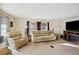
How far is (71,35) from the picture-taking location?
3.20m

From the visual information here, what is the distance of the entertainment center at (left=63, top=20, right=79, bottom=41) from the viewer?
9.59ft

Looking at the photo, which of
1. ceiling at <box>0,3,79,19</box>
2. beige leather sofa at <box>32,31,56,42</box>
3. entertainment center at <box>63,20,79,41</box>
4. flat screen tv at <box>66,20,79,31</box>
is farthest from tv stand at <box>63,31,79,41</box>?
ceiling at <box>0,3,79,19</box>

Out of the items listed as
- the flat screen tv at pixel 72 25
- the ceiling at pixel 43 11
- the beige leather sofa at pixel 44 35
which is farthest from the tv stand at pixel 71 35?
the ceiling at pixel 43 11

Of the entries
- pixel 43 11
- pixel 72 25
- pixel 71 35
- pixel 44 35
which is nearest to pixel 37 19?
pixel 43 11

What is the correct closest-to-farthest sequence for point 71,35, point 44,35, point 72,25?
point 72,25 < point 71,35 < point 44,35

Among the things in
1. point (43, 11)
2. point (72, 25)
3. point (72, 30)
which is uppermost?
point (43, 11)

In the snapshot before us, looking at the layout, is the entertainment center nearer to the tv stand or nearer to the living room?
the tv stand

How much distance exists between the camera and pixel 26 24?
3.08 m

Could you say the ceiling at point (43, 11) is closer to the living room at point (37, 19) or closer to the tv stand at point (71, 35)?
the living room at point (37, 19)

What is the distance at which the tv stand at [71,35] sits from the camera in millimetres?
2983

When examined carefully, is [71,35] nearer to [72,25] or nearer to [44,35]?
[72,25]

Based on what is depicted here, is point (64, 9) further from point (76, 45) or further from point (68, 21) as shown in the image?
point (76, 45)

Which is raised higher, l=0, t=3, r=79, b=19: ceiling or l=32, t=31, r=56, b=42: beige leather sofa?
l=0, t=3, r=79, b=19: ceiling

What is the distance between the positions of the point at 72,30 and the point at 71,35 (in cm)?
24
